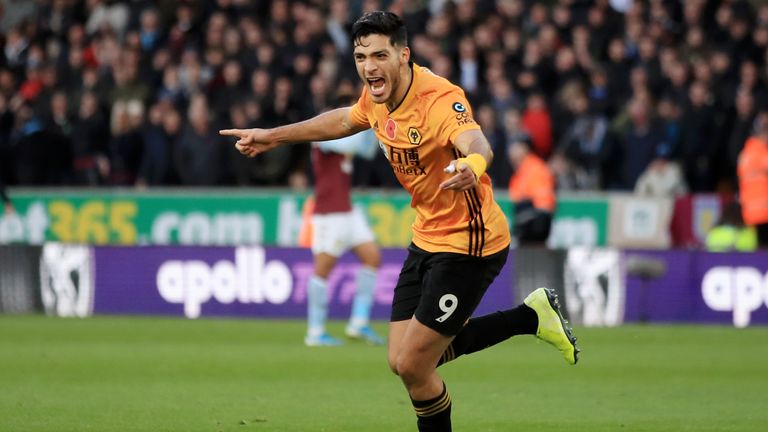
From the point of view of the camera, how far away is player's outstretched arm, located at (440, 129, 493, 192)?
6.63 metres

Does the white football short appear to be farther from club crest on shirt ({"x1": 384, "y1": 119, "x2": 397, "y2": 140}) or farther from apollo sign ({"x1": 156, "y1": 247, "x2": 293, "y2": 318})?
club crest on shirt ({"x1": 384, "y1": 119, "x2": 397, "y2": 140})

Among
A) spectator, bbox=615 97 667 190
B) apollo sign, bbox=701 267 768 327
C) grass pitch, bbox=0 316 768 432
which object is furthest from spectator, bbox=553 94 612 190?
grass pitch, bbox=0 316 768 432

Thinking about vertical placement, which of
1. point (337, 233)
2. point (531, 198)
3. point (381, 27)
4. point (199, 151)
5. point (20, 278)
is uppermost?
point (381, 27)

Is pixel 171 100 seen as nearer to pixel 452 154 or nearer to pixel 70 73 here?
pixel 70 73

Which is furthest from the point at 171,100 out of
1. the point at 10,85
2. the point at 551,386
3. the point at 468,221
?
the point at 468,221

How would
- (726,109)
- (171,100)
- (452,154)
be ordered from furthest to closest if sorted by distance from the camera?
(171,100), (726,109), (452,154)

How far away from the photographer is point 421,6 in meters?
22.7

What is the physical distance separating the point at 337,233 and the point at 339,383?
3.14m

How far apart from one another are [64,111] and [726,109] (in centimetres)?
1007

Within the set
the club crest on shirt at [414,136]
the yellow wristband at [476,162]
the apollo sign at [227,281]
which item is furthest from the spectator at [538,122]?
the yellow wristband at [476,162]

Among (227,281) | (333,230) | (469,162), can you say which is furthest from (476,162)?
(227,281)

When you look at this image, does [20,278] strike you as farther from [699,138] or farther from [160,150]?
[699,138]

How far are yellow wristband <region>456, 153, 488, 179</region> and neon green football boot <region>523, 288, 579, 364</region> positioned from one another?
6.42 feet

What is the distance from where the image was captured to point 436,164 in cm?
746
